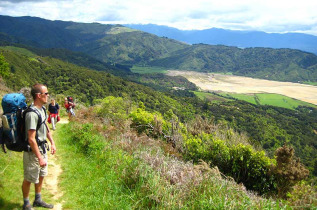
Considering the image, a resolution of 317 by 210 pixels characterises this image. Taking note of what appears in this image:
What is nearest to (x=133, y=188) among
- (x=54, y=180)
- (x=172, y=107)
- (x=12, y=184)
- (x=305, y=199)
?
(x=54, y=180)

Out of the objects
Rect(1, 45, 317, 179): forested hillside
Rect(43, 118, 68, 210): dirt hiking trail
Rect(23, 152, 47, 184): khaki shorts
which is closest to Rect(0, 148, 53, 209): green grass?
Rect(43, 118, 68, 210): dirt hiking trail

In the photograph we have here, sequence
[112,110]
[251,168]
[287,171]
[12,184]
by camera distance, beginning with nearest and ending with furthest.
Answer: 1. [12,184]
2. [287,171]
3. [251,168]
4. [112,110]

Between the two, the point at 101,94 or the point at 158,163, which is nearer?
the point at 158,163

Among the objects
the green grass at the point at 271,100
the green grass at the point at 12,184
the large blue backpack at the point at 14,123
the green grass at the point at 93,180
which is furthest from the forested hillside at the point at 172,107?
the large blue backpack at the point at 14,123

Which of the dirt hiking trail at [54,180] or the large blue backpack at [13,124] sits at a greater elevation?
the large blue backpack at [13,124]

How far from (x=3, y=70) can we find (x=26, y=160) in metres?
45.3

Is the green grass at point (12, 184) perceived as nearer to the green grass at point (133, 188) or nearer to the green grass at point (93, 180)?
the green grass at point (93, 180)

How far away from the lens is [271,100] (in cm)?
13112

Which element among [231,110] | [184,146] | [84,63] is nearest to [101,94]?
[231,110]

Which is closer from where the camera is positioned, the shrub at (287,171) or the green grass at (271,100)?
the shrub at (287,171)

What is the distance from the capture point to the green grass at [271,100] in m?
124

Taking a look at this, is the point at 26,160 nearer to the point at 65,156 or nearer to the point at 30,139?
the point at 30,139

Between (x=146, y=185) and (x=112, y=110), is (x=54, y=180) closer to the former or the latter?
(x=146, y=185)

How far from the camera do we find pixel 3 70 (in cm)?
3988
